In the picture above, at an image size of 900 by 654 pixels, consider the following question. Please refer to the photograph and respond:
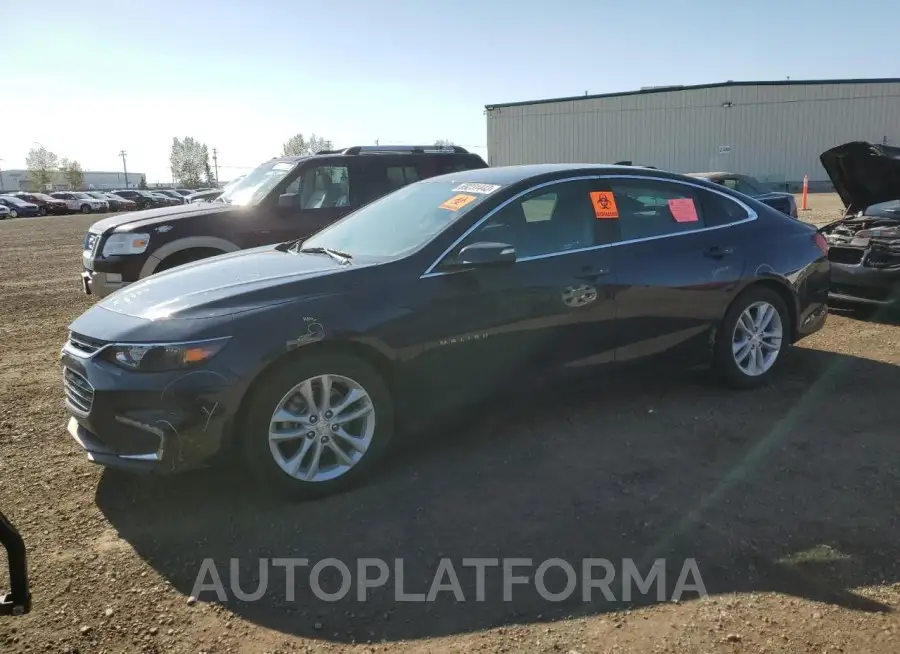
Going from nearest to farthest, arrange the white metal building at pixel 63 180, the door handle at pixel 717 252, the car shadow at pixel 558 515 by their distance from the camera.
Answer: the car shadow at pixel 558 515, the door handle at pixel 717 252, the white metal building at pixel 63 180

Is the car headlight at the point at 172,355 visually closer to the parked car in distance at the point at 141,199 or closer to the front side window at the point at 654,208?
the front side window at the point at 654,208

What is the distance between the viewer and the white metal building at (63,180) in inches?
4305

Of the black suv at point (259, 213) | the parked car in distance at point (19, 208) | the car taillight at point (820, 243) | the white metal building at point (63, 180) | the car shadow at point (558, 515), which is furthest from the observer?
the white metal building at point (63, 180)

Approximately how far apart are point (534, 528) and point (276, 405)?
1.35m

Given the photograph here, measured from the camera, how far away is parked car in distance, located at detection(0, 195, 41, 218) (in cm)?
4559

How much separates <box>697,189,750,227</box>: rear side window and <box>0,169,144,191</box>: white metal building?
103 meters

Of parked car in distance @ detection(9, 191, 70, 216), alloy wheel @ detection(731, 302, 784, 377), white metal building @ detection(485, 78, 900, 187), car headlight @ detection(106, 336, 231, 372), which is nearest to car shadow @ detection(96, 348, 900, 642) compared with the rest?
alloy wheel @ detection(731, 302, 784, 377)

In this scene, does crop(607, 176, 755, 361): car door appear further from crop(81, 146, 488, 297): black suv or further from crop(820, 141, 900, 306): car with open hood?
crop(81, 146, 488, 297): black suv

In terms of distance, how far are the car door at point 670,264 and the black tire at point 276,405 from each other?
169cm

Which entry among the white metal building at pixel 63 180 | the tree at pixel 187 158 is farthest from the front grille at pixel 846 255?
the tree at pixel 187 158

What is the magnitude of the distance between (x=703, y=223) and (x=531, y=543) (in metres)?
2.88

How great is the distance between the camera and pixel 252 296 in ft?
11.7

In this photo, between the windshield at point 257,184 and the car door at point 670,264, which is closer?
the car door at point 670,264

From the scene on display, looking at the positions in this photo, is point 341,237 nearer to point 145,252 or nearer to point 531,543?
point 531,543
